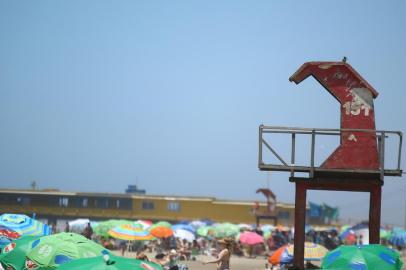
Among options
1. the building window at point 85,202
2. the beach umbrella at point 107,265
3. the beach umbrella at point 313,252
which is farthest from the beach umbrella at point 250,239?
the beach umbrella at point 107,265

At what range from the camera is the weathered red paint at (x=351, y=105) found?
14.6 m

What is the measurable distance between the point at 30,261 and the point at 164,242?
30.9 m

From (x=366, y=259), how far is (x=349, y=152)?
2681 mm

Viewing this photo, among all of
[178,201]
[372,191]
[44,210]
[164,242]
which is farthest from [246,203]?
[372,191]

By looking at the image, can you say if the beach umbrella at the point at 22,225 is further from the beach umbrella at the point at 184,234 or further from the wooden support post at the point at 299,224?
the beach umbrella at the point at 184,234

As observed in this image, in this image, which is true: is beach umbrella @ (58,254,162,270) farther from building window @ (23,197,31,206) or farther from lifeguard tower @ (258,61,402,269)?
building window @ (23,197,31,206)

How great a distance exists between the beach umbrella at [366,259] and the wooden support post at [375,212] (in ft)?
5.44

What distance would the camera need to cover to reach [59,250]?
12883 millimetres

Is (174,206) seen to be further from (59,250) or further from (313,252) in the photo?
(59,250)

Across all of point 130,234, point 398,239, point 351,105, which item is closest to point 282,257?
point 351,105

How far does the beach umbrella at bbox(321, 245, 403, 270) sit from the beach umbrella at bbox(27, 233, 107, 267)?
421 centimetres

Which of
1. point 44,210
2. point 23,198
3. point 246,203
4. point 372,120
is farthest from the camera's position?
point 246,203

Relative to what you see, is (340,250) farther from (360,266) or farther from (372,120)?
(372,120)

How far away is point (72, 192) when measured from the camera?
6750cm
